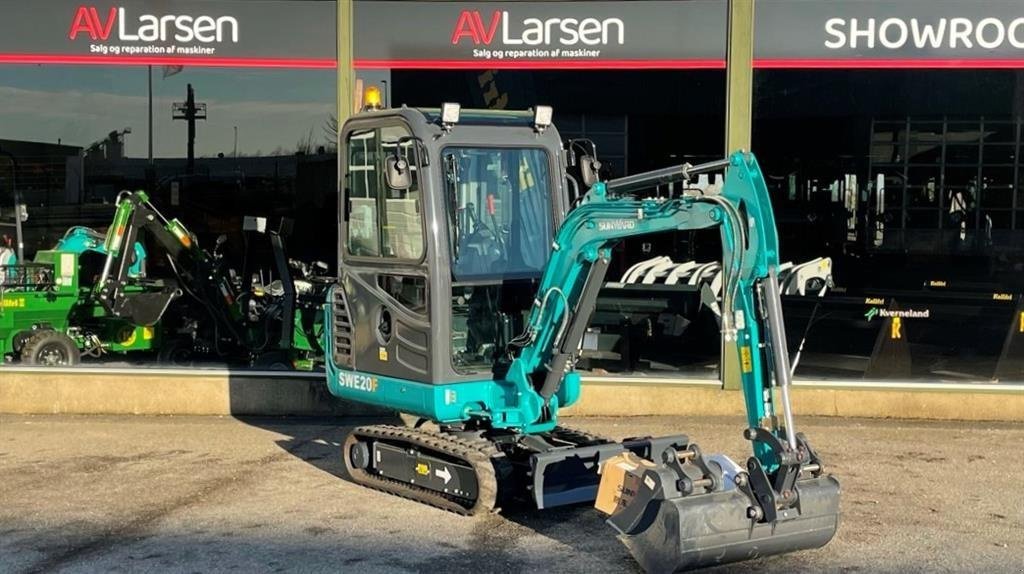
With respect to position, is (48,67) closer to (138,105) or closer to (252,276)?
(138,105)

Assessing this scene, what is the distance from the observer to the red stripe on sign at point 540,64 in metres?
10.1

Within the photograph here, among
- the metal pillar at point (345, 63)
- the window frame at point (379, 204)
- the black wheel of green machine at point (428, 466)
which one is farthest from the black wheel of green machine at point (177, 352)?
the window frame at point (379, 204)

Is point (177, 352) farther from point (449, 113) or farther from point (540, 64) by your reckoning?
point (449, 113)

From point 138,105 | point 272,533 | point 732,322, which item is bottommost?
point 272,533

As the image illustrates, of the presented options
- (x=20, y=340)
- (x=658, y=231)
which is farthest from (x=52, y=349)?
(x=658, y=231)

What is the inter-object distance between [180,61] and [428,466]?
5.04 meters

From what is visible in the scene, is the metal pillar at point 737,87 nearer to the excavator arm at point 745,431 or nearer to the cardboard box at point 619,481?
the excavator arm at point 745,431

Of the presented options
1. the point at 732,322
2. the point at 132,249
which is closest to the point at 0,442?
the point at 132,249

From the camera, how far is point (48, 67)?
10.5 metres

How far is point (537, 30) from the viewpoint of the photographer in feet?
33.5

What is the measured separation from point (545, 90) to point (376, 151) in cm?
309

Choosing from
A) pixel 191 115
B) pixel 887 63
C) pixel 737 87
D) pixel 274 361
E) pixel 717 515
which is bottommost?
pixel 717 515

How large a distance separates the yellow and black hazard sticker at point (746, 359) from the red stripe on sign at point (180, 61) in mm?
5542

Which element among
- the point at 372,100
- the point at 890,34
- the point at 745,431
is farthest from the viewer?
the point at 890,34
